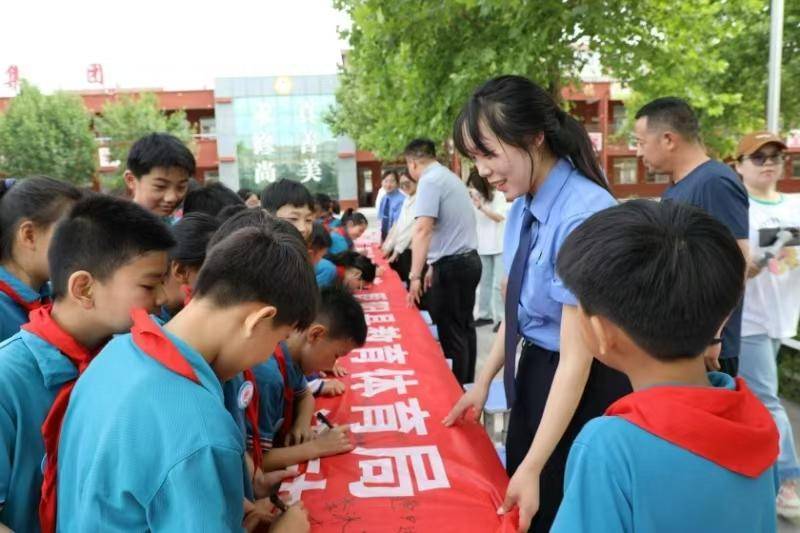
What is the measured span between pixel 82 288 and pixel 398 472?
0.86 metres

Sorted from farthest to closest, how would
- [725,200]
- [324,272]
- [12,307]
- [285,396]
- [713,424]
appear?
[324,272] < [725,200] < [285,396] < [12,307] < [713,424]

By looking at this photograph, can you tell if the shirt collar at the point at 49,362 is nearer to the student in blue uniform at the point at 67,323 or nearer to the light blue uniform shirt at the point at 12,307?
the student in blue uniform at the point at 67,323

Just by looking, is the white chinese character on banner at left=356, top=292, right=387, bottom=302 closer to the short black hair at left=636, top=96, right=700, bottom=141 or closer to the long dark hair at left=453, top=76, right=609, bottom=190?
the short black hair at left=636, top=96, right=700, bottom=141

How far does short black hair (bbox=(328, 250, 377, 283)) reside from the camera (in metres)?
4.17

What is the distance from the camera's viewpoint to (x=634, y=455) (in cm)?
75

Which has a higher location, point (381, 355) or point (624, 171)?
point (624, 171)

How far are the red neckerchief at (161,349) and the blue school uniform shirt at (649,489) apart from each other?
0.57 m

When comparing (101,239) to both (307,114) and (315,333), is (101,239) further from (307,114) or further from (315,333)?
(307,114)

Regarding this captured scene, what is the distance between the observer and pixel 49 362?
3.60ft

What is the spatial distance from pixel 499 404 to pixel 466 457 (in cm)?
74

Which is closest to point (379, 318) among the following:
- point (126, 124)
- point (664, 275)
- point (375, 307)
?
point (375, 307)

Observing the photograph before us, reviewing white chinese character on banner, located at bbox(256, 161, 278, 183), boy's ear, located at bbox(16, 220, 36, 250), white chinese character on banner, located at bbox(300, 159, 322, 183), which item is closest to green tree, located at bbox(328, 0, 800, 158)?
boy's ear, located at bbox(16, 220, 36, 250)

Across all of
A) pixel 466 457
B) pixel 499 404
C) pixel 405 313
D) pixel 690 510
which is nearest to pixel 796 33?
pixel 405 313

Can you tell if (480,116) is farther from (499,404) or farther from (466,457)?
(499,404)
